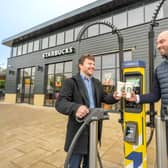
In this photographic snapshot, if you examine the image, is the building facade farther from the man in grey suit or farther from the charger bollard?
the charger bollard

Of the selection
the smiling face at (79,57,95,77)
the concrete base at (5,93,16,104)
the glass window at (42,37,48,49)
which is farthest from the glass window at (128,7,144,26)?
the concrete base at (5,93,16,104)

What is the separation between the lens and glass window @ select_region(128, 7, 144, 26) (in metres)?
9.04

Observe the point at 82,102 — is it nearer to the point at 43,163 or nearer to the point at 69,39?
the point at 43,163

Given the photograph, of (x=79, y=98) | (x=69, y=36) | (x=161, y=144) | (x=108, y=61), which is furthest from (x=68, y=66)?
(x=161, y=144)

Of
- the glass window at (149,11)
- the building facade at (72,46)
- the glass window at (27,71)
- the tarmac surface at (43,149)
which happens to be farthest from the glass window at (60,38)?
the tarmac surface at (43,149)

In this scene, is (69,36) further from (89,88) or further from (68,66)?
(89,88)

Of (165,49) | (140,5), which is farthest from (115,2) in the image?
(165,49)

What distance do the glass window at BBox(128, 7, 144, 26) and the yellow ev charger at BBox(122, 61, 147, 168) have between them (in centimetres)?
780

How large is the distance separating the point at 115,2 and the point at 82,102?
9141mm

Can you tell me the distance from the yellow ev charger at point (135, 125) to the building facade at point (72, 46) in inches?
221

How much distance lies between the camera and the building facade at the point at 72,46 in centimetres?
897

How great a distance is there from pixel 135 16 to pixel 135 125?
849 centimetres

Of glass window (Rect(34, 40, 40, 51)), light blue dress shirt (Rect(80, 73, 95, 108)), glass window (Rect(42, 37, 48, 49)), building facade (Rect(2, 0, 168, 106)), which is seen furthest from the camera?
glass window (Rect(34, 40, 40, 51))

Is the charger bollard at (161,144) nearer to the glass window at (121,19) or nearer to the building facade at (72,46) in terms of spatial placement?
the building facade at (72,46)
